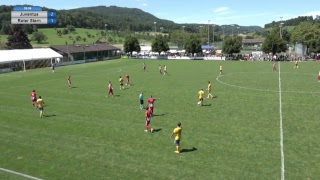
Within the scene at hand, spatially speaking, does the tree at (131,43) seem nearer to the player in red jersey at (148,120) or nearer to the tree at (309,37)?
the tree at (309,37)

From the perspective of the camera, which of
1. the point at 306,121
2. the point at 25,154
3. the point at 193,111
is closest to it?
the point at 25,154

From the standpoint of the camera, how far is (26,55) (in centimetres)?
6556

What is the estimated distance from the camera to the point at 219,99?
29141 mm

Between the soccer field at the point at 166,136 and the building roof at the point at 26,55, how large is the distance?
3146 cm

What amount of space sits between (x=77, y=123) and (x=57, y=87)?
18.4 metres

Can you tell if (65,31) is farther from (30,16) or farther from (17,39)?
(30,16)

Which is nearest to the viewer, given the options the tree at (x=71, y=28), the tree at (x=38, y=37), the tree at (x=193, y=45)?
the tree at (x=193, y=45)

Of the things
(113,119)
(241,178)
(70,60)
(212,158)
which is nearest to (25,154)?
(113,119)

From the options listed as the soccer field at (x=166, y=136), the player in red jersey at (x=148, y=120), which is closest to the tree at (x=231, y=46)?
the soccer field at (x=166, y=136)

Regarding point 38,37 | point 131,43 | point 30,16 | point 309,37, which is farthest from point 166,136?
point 38,37

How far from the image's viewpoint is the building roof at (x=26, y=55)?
61.2 meters

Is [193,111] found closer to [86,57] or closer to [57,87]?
[57,87]

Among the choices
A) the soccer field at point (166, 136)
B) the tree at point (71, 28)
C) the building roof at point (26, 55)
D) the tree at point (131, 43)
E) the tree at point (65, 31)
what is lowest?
the soccer field at point (166, 136)

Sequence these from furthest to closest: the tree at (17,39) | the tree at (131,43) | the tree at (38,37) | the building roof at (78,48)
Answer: the tree at (38,37)
the tree at (17,39)
the tree at (131,43)
the building roof at (78,48)
